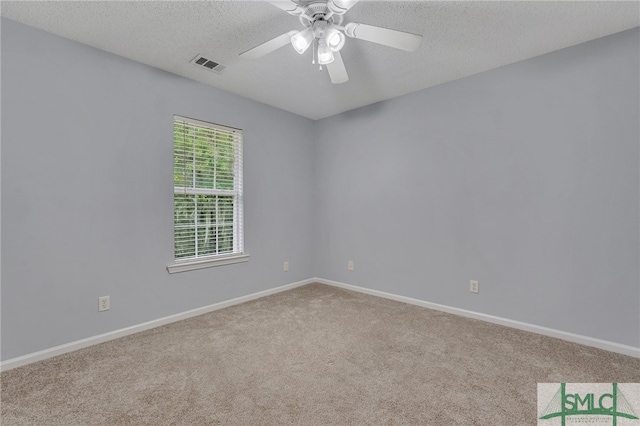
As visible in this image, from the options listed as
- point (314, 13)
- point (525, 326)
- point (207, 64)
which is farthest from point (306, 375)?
point (207, 64)

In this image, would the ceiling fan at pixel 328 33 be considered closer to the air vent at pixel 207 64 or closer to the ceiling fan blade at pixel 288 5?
the ceiling fan blade at pixel 288 5

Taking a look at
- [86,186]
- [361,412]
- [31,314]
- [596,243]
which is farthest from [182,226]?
[596,243]

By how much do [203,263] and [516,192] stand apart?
10.1ft

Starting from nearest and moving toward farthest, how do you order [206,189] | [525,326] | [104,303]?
[104,303] < [525,326] < [206,189]

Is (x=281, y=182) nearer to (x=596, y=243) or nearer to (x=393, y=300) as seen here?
(x=393, y=300)

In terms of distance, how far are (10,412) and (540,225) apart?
378cm

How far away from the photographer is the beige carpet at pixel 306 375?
151 cm

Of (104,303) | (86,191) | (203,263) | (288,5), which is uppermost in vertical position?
Answer: (288,5)

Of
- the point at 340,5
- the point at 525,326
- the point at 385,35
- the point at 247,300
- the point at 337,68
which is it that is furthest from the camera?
the point at 247,300

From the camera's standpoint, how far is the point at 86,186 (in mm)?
2260

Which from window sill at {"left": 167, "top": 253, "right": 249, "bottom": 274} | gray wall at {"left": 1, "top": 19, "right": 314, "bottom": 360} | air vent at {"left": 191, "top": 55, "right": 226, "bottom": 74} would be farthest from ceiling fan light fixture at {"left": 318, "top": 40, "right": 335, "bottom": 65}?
window sill at {"left": 167, "top": 253, "right": 249, "bottom": 274}

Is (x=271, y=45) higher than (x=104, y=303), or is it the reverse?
(x=271, y=45)

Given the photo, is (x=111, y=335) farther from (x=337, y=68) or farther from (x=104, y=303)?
(x=337, y=68)

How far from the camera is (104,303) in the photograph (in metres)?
2.35
